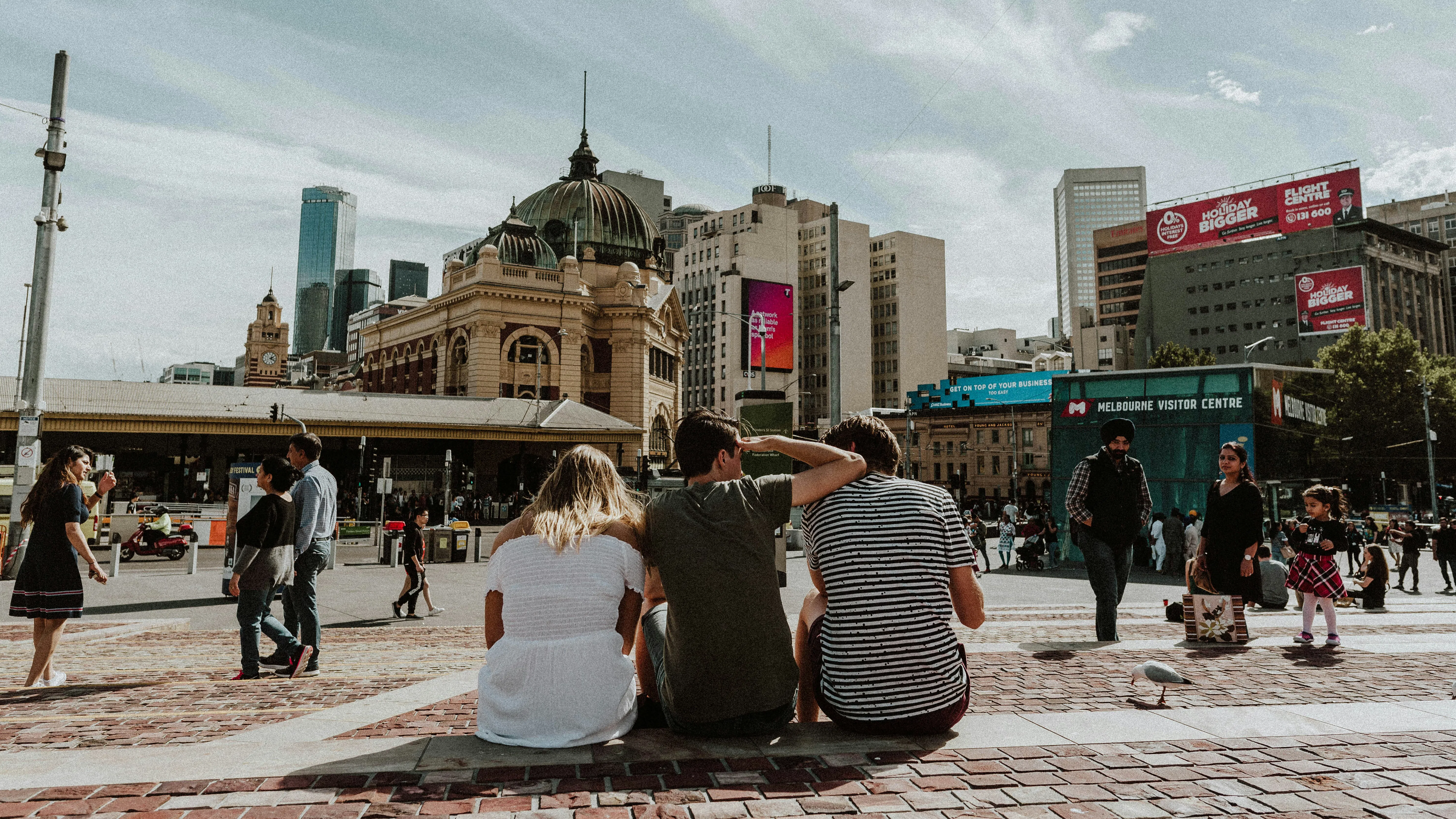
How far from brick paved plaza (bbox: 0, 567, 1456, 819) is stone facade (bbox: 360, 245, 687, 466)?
51.9 m

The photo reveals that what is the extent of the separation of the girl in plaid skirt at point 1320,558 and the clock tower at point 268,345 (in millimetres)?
132532

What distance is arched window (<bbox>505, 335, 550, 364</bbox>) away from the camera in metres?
57.9

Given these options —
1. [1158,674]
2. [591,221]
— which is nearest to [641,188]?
[591,221]

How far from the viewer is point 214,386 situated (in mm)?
43688

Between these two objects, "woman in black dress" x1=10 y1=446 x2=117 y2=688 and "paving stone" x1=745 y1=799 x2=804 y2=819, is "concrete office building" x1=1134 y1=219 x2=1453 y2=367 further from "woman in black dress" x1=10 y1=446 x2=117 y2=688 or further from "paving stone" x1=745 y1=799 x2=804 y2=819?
"woman in black dress" x1=10 y1=446 x2=117 y2=688

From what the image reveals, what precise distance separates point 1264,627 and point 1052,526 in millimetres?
18571

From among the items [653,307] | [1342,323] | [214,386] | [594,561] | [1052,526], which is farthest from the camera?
[1342,323]

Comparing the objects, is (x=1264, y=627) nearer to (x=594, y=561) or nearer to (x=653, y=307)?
(x=594, y=561)

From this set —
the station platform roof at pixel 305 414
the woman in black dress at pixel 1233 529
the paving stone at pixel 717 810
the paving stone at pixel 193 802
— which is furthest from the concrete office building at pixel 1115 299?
the paving stone at pixel 193 802

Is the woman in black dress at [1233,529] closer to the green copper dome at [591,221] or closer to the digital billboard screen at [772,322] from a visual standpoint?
the green copper dome at [591,221]

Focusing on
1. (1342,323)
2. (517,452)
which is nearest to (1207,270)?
(1342,323)

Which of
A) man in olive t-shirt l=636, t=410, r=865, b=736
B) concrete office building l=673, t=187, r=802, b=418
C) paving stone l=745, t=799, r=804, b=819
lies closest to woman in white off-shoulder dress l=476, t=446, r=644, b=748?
man in olive t-shirt l=636, t=410, r=865, b=736

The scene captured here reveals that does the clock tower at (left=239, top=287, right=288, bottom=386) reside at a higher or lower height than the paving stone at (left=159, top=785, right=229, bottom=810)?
higher

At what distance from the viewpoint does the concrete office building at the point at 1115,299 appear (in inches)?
4727
